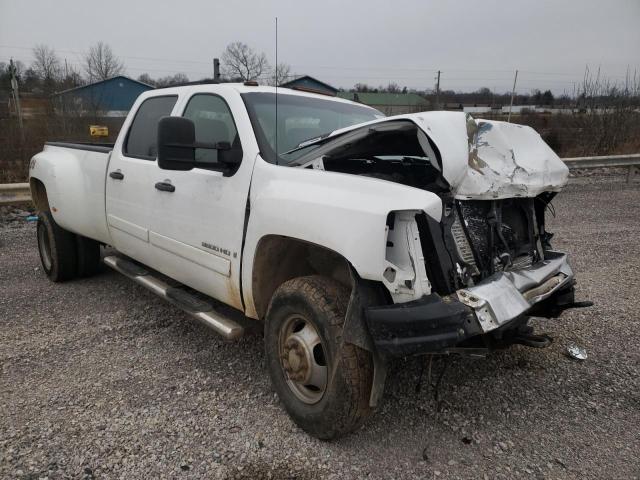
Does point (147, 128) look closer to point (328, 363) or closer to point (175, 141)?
point (175, 141)

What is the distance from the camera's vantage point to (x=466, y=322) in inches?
84.0

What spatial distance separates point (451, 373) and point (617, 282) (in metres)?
2.83

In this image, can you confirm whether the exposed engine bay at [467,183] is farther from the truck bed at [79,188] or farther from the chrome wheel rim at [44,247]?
the chrome wheel rim at [44,247]

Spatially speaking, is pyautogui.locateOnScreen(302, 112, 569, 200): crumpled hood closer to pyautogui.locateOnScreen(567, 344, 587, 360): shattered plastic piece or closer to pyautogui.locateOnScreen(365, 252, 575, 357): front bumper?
pyautogui.locateOnScreen(365, 252, 575, 357): front bumper

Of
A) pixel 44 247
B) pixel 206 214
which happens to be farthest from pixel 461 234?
pixel 44 247

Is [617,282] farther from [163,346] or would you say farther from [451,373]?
[163,346]

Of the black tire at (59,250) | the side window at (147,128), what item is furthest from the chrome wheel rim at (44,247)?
the side window at (147,128)

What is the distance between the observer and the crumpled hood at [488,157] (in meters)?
2.43

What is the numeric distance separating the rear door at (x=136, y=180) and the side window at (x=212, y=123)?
14.5 inches

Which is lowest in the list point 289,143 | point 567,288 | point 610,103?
point 567,288

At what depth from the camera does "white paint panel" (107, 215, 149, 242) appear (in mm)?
3850

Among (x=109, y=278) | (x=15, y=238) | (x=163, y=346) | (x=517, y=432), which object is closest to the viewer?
(x=517, y=432)

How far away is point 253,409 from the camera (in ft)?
9.39

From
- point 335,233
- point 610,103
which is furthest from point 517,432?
point 610,103
